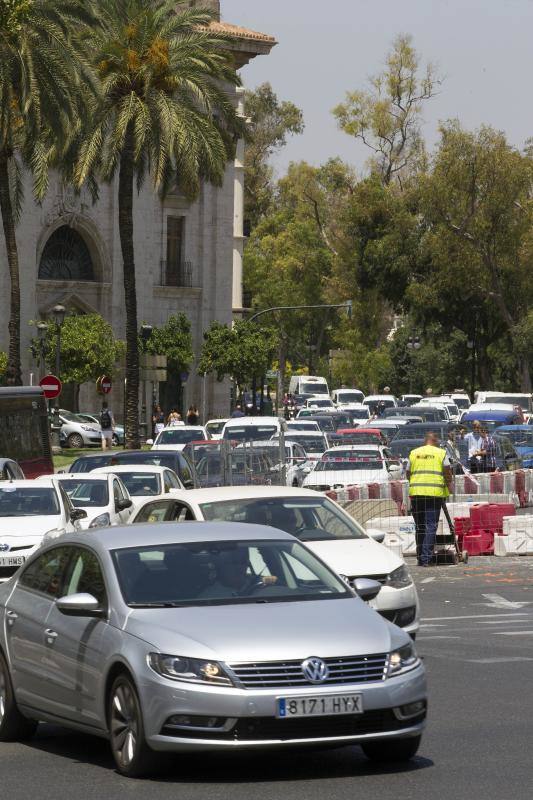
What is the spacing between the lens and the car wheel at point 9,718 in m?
9.61

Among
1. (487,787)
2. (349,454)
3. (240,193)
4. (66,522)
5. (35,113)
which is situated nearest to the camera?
(487,787)

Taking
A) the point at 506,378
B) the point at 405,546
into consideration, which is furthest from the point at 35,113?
the point at 506,378

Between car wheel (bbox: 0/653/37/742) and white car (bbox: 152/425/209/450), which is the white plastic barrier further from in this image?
white car (bbox: 152/425/209/450)

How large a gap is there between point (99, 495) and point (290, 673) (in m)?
15.9

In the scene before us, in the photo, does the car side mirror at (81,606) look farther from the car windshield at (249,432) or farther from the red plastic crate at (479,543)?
the car windshield at (249,432)

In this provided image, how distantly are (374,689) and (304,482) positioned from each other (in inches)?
905

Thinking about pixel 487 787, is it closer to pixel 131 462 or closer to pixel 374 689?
pixel 374 689

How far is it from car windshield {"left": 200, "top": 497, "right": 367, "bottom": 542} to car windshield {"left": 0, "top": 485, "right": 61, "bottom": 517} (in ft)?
20.6

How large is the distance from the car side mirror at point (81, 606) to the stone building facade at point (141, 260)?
56.2m

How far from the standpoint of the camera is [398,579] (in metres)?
13.1

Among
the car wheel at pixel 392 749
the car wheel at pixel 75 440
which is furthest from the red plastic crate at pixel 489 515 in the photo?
the car wheel at pixel 75 440

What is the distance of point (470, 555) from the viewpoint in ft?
79.4

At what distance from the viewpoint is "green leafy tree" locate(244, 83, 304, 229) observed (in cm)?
10519

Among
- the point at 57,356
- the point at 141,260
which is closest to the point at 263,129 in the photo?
the point at 141,260
